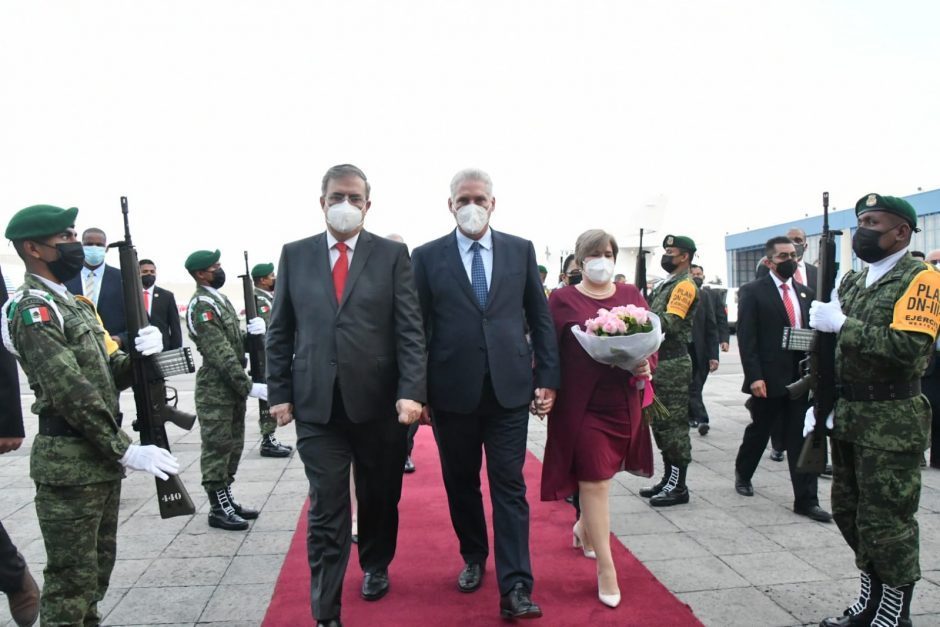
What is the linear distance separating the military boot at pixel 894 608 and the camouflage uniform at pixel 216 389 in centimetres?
387

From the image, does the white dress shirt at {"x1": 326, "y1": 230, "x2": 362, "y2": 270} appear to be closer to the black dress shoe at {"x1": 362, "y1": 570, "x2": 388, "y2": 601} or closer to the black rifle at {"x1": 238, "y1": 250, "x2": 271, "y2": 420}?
the black dress shoe at {"x1": 362, "y1": 570, "x2": 388, "y2": 601}

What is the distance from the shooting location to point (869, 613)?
312 cm

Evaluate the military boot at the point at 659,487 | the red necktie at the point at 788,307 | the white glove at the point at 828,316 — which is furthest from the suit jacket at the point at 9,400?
the red necktie at the point at 788,307

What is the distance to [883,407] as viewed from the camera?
10.4ft

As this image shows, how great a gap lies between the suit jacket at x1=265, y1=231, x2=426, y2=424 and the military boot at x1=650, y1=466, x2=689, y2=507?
2.66 m

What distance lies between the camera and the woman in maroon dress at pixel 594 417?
356 centimetres

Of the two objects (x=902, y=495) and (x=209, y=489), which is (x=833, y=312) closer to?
(x=902, y=495)

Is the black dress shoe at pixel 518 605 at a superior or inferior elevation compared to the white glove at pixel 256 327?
inferior

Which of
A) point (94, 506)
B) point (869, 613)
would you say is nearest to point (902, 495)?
point (869, 613)

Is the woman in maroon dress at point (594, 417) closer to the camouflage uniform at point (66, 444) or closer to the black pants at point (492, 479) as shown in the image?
the black pants at point (492, 479)

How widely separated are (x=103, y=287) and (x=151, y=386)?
10.4 feet

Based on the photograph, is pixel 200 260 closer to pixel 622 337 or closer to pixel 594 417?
pixel 594 417

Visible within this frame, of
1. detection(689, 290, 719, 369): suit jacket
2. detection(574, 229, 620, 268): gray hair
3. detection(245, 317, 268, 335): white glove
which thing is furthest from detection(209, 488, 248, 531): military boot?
detection(689, 290, 719, 369): suit jacket

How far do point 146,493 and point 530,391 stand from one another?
3.85 metres
